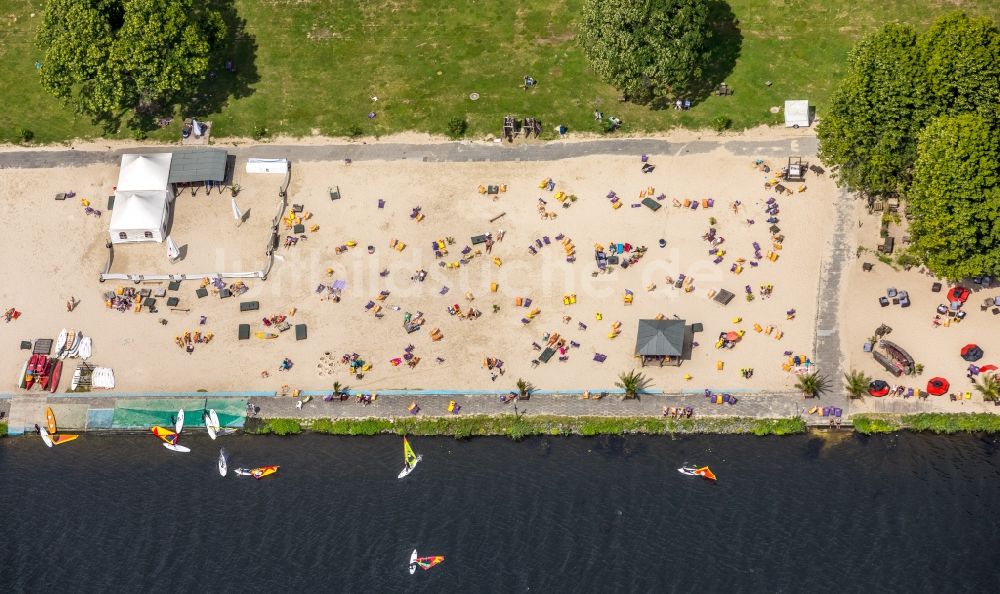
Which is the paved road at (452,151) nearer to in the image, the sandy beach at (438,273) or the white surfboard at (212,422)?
the sandy beach at (438,273)

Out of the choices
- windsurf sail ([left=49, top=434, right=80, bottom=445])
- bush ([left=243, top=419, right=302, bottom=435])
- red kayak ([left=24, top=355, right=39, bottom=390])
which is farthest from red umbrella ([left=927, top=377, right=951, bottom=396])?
red kayak ([left=24, top=355, right=39, bottom=390])

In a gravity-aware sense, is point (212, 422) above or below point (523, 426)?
below

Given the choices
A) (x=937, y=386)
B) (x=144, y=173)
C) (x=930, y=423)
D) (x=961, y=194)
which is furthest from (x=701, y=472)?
(x=144, y=173)

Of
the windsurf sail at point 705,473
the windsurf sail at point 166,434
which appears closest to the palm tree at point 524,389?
the windsurf sail at point 705,473

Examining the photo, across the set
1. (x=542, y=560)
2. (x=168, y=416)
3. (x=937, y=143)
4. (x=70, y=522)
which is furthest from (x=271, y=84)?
(x=937, y=143)

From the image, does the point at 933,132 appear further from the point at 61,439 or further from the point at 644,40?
the point at 61,439
